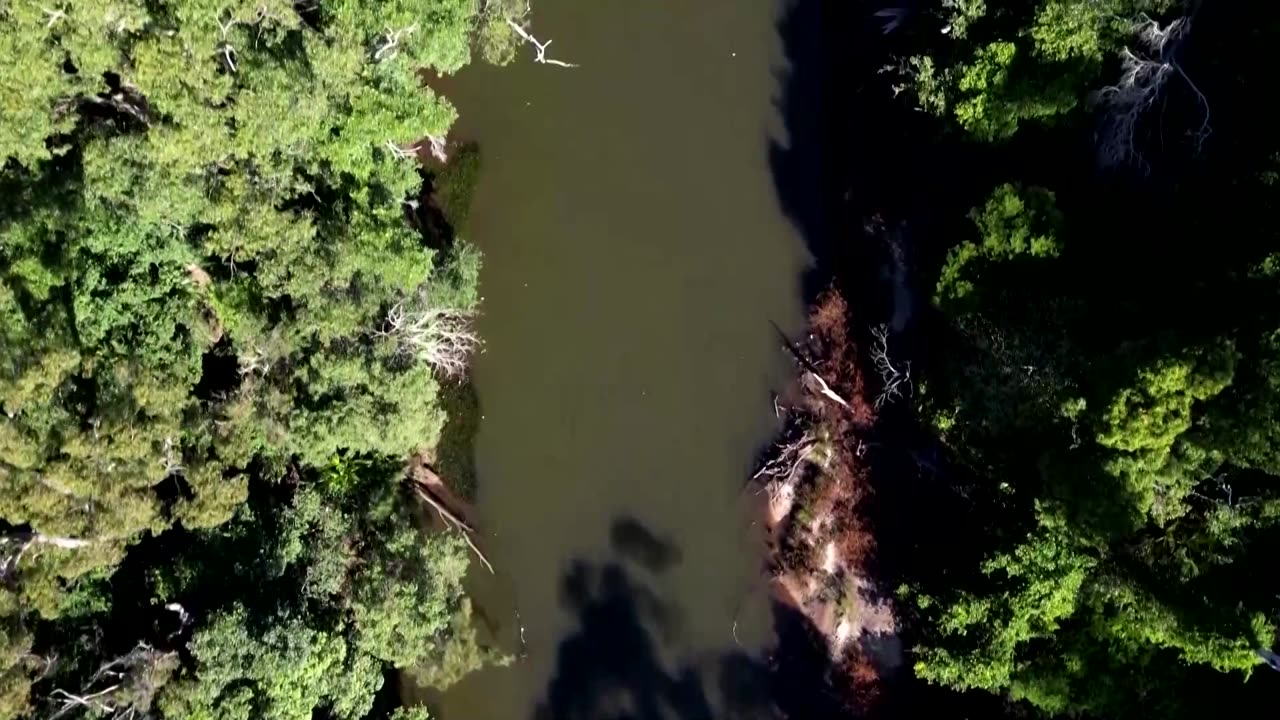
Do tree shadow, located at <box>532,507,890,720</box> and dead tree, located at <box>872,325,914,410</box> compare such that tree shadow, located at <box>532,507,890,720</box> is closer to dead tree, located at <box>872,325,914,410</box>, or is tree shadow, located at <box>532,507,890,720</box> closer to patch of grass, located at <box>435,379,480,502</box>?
patch of grass, located at <box>435,379,480,502</box>

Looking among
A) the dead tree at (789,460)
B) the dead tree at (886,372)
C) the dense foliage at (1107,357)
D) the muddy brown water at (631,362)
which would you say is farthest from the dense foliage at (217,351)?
the dense foliage at (1107,357)

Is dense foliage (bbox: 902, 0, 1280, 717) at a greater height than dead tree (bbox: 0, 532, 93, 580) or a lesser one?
greater

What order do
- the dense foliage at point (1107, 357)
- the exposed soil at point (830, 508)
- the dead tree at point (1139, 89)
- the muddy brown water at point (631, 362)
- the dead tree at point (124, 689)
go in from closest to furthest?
the dense foliage at point (1107, 357) < the dead tree at point (124, 689) < the dead tree at point (1139, 89) < the exposed soil at point (830, 508) < the muddy brown water at point (631, 362)

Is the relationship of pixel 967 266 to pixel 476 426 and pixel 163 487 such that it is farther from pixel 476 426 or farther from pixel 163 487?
A: pixel 163 487

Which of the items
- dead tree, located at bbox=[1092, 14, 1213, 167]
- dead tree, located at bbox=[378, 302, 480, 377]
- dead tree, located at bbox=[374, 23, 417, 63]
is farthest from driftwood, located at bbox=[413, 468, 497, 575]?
dead tree, located at bbox=[1092, 14, 1213, 167]

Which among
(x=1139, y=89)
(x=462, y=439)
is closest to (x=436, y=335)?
(x=462, y=439)

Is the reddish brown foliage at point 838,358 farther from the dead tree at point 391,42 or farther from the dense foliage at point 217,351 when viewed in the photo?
the dead tree at point 391,42
